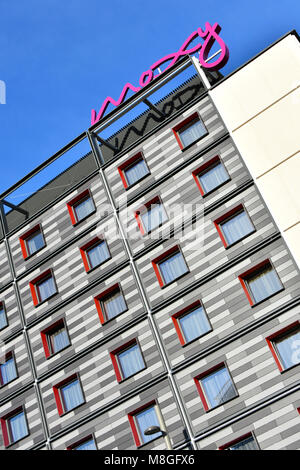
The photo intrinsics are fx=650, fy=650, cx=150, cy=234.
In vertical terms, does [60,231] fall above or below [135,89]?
below

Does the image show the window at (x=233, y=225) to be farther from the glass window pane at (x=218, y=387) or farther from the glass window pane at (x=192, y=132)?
the glass window pane at (x=218, y=387)

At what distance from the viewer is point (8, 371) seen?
37.4 meters

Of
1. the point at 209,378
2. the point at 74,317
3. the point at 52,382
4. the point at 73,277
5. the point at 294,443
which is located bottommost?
the point at 294,443

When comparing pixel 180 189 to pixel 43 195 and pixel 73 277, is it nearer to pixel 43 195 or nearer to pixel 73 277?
pixel 73 277

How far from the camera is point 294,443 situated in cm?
2644

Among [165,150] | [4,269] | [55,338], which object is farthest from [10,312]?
[165,150]

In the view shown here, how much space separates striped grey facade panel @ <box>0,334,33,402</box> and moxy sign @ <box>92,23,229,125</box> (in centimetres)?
1479

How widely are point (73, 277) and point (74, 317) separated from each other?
8.03ft

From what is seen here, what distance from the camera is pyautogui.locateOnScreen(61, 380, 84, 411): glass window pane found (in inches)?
1327

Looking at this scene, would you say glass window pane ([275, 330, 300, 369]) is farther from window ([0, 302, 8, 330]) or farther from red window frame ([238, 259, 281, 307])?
window ([0, 302, 8, 330])

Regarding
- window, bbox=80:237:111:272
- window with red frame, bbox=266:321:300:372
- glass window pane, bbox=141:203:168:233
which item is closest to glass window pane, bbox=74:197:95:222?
window, bbox=80:237:111:272

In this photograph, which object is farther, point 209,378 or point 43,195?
point 43,195

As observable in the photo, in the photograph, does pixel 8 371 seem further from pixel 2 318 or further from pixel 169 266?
pixel 169 266

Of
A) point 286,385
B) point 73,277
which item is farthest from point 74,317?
point 286,385
